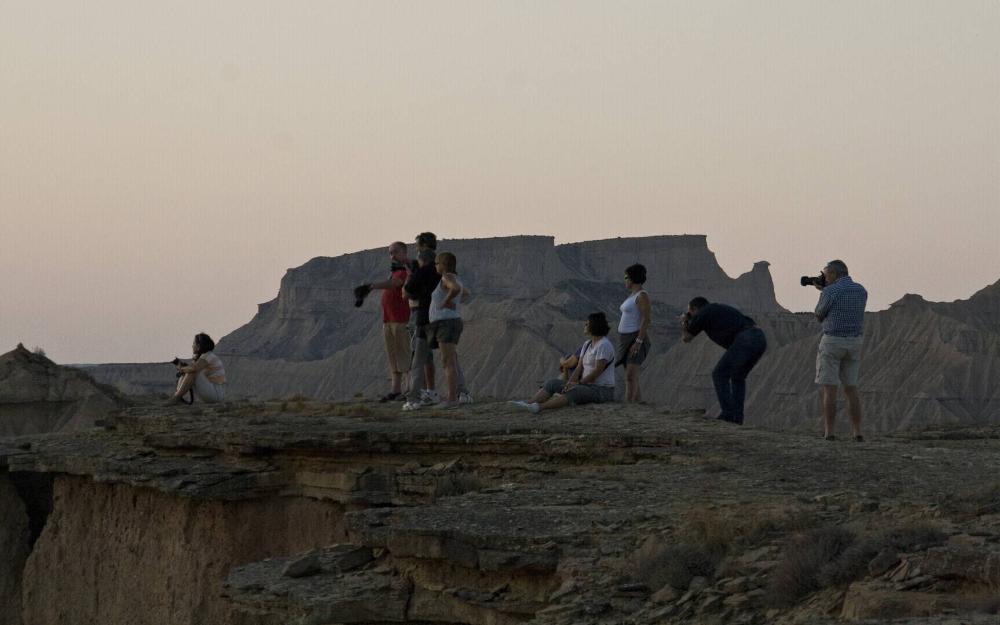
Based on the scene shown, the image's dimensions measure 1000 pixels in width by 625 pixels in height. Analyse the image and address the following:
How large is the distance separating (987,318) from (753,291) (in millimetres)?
46145

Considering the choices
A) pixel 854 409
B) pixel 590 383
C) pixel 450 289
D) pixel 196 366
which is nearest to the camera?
pixel 854 409

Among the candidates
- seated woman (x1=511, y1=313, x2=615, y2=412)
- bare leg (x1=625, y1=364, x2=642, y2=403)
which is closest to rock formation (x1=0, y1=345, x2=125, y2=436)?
bare leg (x1=625, y1=364, x2=642, y2=403)

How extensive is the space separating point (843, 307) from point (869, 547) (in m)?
5.60

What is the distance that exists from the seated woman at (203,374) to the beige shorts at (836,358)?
7042mm

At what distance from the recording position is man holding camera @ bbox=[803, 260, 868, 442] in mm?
10234

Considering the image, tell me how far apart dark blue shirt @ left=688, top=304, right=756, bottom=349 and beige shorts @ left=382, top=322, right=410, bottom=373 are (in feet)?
12.7

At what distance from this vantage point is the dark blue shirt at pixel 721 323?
11.7 meters

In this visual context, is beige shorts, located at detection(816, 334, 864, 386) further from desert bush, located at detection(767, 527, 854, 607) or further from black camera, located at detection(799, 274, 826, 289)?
desert bush, located at detection(767, 527, 854, 607)

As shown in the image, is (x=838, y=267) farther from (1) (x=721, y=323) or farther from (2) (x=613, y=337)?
(2) (x=613, y=337)

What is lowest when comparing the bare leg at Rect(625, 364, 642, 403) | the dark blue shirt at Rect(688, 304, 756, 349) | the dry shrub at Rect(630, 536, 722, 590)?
the dry shrub at Rect(630, 536, 722, 590)

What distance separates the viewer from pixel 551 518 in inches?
261

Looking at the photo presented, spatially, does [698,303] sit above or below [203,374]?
above

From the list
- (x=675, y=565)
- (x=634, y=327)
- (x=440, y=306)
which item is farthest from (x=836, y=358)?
(x=675, y=565)

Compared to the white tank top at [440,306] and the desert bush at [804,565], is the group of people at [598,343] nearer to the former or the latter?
the white tank top at [440,306]
